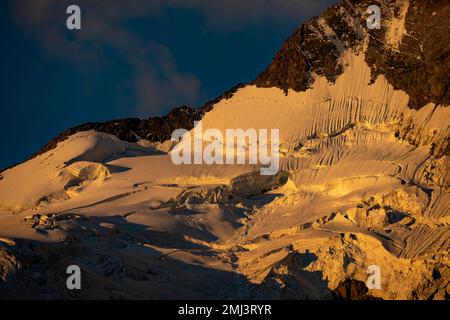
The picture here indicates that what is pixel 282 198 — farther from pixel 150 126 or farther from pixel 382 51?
pixel 150 126

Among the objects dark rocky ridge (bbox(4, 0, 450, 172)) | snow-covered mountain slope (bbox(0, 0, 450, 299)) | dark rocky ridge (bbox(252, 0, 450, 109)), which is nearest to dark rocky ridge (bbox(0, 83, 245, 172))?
dark rocky ridge (bbox(4, 0, 450, 172))

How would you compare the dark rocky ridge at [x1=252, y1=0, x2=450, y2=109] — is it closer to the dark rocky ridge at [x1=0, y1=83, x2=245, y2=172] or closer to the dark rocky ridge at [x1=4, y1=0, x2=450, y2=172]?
the dark rocky ridge at [x1=4, y1=0, x2=450, y2=172]

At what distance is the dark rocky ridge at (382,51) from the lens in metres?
83.8

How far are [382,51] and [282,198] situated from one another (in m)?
14.2

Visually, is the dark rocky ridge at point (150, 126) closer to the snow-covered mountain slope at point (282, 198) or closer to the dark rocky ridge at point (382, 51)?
the snow-covered mountain slope at point (282, 198)

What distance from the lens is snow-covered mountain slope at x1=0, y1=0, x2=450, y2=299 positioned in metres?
68.8

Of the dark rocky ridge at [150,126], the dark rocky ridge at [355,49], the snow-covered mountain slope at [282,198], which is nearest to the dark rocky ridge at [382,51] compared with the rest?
the dark rocky ridge at [355,49]

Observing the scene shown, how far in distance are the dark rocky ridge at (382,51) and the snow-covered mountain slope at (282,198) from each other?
0.14 m

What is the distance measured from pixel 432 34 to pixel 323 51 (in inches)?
337

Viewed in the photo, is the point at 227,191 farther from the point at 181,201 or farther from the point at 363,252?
the point at 363,252

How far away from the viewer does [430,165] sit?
255ft

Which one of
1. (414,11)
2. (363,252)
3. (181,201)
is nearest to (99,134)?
(181,201)

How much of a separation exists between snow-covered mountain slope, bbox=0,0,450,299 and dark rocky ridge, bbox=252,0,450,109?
0.47 ft

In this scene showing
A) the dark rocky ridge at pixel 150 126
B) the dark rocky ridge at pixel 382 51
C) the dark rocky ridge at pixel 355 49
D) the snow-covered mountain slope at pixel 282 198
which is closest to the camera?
the snow-covered mountain slope at pixel 282 198
